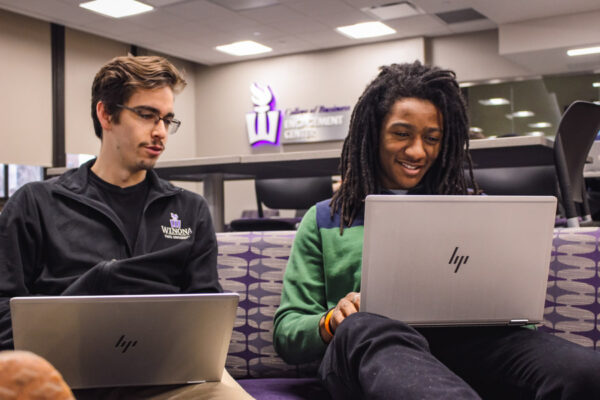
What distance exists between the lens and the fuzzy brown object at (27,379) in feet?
1.15

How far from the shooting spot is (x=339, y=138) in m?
7.79

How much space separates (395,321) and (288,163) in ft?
6.77

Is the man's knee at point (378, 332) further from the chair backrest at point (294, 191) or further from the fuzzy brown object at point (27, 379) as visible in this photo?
the chair backrest at point (294, 191)

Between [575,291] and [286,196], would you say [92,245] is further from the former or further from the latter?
[286,196]

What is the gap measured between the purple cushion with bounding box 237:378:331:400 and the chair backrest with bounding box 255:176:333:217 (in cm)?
223

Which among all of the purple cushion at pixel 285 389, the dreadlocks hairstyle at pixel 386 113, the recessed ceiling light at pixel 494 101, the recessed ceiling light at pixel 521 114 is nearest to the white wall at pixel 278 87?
the recessed ceiling light at pixel 494 101

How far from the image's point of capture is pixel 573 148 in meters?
Result: 2.40

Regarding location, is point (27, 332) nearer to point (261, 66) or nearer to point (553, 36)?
point (553, 36)

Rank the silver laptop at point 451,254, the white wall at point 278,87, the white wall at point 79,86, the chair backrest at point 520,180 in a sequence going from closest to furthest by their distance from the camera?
the silver laptop at point 451,254, the chair backrest at point 520,180, the white wall at point 79,86, the white wall at point 278,87

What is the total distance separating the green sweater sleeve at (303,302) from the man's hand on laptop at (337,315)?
0.05 ft

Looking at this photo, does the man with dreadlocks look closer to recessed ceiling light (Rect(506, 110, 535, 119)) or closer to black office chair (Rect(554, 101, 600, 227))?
black office chair (Rect(554, 101, 600, 227))

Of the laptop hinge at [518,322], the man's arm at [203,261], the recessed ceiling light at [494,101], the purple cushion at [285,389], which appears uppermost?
the recessed ceiling light at [494,101]

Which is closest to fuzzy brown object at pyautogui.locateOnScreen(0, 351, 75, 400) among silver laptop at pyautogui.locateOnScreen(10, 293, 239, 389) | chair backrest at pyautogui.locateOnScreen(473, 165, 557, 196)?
silver laptop at pyautogui.locateOnScreen(10, 293, 239, 389)

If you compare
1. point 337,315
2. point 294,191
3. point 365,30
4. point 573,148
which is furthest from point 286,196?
point 365,30
